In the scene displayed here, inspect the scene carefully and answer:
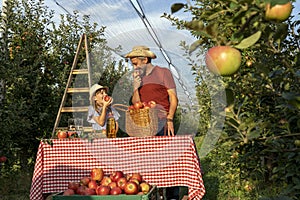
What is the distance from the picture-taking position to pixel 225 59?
821 mm

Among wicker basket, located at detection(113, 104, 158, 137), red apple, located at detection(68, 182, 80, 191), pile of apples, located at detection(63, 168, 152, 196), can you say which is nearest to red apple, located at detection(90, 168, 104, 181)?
pile of apples, located at detection(63, 168, 152, 196)

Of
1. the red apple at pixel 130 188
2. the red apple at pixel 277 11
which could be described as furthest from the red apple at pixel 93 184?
the red apple at pixel 277 11

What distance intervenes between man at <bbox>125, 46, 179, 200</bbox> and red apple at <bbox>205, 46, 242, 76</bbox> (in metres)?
2.51

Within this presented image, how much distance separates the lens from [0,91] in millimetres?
5043

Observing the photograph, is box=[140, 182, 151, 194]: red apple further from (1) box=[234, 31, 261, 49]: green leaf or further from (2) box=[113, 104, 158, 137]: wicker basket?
(1) box=[234, 31, 261, 49]: green leaf

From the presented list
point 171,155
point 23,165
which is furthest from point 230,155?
point 23,165

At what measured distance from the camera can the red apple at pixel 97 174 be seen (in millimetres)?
3078

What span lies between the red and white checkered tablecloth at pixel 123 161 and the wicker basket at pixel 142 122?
0.26 feet

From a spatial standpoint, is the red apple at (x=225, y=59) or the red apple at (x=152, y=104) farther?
the red apple at (x=152, y=104)

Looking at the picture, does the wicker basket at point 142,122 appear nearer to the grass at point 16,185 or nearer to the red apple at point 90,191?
the red apple at point 90,191

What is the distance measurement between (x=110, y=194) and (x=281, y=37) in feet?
7.15

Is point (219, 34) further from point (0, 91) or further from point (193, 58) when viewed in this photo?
point (0, 91)

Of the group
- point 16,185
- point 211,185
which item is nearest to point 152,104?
point 211,185

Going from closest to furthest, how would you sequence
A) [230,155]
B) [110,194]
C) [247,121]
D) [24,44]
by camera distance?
[247,121], [110,194], [230,155], [24,44]
